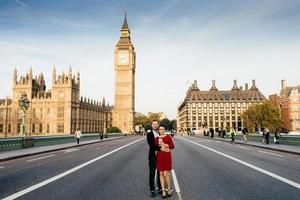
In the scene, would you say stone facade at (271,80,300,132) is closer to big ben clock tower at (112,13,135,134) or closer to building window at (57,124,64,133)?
big ben clock tower at (112,13,135,134)

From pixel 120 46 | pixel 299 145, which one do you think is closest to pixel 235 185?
pixel 299 145

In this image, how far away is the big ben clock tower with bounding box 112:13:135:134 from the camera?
119688mm

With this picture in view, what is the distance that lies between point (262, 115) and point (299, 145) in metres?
62.4

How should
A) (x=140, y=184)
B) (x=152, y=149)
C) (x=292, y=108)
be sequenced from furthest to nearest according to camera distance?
(x=292, y=108) < (x=140, y=184) < (x=152, y=149)

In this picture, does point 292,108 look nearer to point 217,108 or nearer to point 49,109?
point 217,108

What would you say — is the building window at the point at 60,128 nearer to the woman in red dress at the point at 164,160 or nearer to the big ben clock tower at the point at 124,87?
the big ben clock tower at the point at 124,87

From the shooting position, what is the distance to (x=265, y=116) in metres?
86.1

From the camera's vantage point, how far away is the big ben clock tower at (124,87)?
120m

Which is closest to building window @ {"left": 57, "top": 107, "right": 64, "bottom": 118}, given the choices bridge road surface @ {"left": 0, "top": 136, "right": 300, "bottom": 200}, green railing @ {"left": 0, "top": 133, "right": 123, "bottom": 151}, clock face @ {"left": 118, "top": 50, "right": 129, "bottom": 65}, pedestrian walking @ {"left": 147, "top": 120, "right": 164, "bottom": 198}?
clock face @ {"left": 118, "top": 50, "right": 129, "bottom": 65}

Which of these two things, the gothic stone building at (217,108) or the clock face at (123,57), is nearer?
the clock face at (123,57)

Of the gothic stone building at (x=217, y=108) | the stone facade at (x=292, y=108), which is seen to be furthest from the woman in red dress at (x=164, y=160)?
the gothic stone building at (x=217, y=108)

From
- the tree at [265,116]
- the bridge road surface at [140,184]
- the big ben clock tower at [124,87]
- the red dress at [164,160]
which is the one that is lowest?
the bridge road surface at [140,184]

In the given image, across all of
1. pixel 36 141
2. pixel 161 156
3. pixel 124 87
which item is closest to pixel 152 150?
pixel 161 156

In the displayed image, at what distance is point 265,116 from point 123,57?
62111 millimetres
